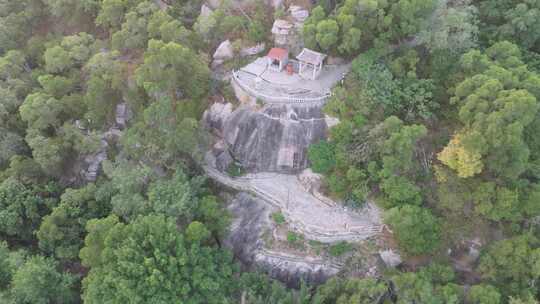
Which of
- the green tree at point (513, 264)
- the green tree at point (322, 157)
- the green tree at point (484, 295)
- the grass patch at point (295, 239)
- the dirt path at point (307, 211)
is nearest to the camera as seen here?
the green tree at point (484, 295)

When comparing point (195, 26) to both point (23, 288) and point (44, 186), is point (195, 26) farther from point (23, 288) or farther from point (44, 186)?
point (23, 288)

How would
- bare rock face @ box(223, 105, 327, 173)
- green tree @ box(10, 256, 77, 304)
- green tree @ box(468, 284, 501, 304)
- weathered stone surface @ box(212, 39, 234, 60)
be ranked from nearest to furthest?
green tree @ box(468, 284, 501, 304)
green tree @ box(10, 256, 77, 304)
bare rock face @ box(223, 105, 327, 173)
weathered stone surface @ box(212, 39, 234, 60)

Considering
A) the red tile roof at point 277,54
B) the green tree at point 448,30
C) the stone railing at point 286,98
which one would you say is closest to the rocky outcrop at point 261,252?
the stone railing at point 286,98

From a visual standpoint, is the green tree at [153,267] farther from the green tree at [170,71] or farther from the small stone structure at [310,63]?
the small stone structure at [310,63]

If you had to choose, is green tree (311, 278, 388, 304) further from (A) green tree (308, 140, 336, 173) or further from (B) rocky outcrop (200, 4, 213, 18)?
(B) rocky outcrop (200, 4, 213, 18)

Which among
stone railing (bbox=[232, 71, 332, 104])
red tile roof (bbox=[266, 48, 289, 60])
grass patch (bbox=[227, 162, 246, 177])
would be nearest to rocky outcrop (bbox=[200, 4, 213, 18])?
red tile roof (bbox=[266, 48, 289, 60])
